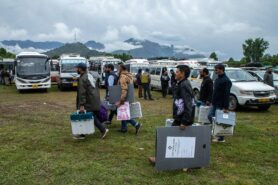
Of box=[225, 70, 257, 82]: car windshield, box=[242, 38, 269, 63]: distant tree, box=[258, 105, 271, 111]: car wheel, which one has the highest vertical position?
box=[242, 38, 269, 63]: distant tree

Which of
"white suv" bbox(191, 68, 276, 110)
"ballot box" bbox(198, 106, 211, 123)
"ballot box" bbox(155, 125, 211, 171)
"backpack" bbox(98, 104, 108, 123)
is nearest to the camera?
"ballot box" bbox(155, 125, 211, 171)

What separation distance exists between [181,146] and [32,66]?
1985 cm

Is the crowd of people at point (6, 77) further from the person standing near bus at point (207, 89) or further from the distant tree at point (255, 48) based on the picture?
the distant tree at point (255, 48)

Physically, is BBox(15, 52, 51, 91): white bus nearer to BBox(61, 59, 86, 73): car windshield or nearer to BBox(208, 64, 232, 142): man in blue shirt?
BBox(61, 59, 86, 73): car windshield

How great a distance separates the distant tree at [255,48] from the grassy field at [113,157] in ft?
194

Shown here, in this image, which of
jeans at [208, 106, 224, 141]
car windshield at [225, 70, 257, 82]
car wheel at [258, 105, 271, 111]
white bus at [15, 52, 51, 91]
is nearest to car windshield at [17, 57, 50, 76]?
white bus at [15, 52, 51, 91]

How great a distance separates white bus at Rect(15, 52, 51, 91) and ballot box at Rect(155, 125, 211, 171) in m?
19.1

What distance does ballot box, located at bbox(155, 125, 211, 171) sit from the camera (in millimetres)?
5738

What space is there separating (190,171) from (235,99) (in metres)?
8.65

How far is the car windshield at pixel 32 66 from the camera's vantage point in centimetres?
2369

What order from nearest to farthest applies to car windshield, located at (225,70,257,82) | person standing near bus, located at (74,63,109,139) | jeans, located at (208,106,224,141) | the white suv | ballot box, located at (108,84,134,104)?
person standing near bus, located at (74,63,109,139)
jeans, located at (208,106,224,141)
ballot box, located at (108,84,134,104)
the white suv
car windshield, located at (225,70,257,82)

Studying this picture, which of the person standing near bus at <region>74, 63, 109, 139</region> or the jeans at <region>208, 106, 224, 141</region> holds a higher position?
the person standing near bus at <region>74, 63, 109, 139</region>

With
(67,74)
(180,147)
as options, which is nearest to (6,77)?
(67,74)

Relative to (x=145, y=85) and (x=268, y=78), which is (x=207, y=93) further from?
(x=145, y=85)
